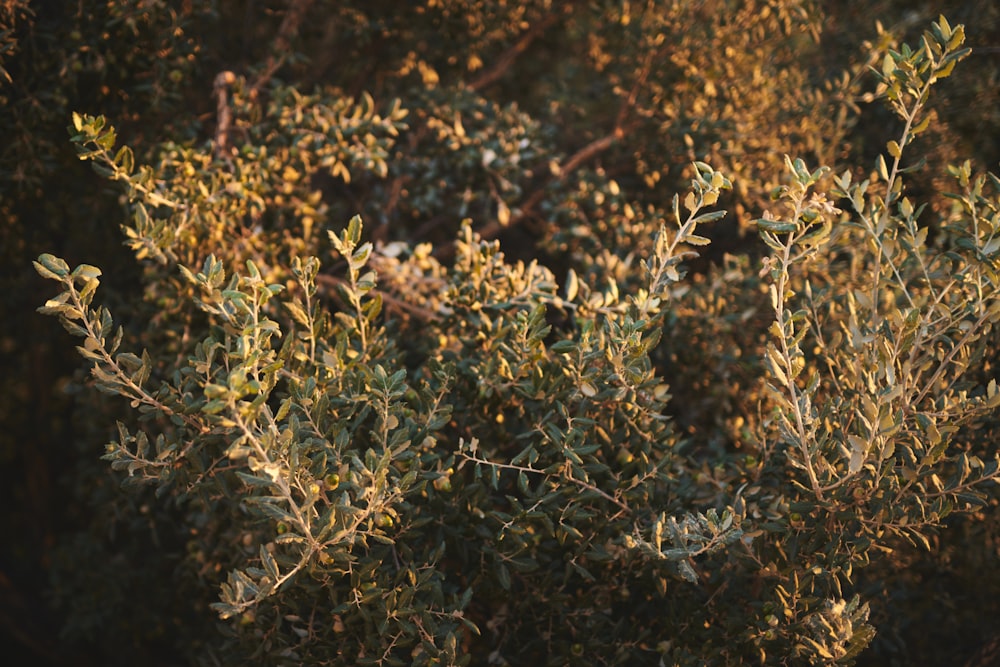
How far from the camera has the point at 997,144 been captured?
16.4 feet

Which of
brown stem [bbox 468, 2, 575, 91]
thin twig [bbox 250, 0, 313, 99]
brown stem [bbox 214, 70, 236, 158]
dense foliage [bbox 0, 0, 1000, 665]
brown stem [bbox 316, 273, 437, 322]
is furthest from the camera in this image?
brown stem [bbox 468, 2, 575, 91]

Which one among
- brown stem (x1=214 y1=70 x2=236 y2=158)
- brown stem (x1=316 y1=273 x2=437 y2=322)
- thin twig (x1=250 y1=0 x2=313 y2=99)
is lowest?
brown stem (x1=316 y1=273 x2=437 y2=322)

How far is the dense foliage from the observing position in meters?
2.72

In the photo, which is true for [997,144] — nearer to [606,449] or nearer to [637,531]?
[606,449]

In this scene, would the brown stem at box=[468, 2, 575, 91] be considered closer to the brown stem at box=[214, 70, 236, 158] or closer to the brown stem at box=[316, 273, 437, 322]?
the brown stem at box=[214, 70, 236, 158]

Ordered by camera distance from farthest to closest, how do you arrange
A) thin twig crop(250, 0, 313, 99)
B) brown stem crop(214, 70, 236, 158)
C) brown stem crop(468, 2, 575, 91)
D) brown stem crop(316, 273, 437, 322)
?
brown stem crop(468, 2, 575, 91)
thin twig crop(250, 0, 313, 99)
brown stem crop(214, 70, 236, 158)
brown stem crop(316, 273, 437, 322)

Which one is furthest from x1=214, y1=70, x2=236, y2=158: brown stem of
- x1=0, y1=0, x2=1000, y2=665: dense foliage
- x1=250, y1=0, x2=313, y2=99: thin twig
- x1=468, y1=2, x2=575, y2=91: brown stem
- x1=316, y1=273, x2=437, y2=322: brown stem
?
x1=468, y1=2, x2=575, y2=91: brown stem

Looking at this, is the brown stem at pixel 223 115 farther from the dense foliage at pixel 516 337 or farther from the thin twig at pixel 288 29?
the thin twig at pixel 288 29

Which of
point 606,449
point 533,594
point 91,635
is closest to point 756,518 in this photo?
point 606,449

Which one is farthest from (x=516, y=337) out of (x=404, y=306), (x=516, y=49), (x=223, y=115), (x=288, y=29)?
(x=516, y=49)

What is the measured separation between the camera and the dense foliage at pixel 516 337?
272 centimetres

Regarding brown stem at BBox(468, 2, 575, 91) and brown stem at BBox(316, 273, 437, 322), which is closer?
brown stem at BBox(316, 273, 437, 322)

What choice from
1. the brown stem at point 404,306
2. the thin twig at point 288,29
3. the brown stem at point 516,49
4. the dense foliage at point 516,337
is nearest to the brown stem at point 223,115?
the dense foliage at point 516,337

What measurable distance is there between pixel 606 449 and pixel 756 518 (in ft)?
2.15
